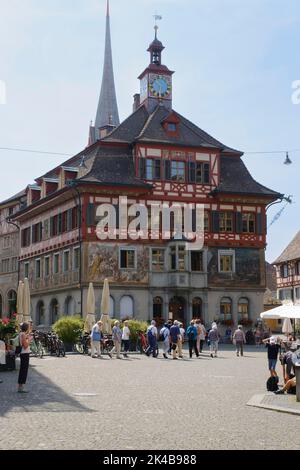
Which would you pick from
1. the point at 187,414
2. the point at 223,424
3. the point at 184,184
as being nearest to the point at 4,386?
the point at 187,414

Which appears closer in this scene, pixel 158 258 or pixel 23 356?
pixel 23 356

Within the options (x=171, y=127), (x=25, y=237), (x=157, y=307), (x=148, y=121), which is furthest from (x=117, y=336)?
(x=25, y=237)

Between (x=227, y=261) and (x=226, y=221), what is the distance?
2.79 m

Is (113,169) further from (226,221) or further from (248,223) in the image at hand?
(248,223)

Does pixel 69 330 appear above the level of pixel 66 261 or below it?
below

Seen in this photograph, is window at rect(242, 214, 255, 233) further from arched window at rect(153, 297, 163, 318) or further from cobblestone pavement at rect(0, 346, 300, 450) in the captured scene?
cobblestone pavement at rect(0, 346, 300, 450)

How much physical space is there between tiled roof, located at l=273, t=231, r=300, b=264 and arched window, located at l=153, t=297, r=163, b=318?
27.6 m

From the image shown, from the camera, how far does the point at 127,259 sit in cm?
4781

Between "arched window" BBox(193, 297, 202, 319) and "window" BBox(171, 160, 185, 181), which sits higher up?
"window" BBox(171, 160, 185, 181)

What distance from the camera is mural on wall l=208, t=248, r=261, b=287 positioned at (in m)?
49.6

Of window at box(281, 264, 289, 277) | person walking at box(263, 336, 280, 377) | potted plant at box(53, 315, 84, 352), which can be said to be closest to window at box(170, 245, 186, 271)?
potted plant at box(53, 315, 84, 352)

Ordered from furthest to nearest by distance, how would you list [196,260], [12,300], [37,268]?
1. [12,300]
2. [37,268]
3. [196,260]

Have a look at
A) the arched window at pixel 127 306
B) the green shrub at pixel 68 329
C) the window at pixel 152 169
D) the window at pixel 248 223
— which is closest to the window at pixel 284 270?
the window at pixel 248 223

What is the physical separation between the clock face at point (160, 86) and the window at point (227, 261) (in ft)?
45.5
